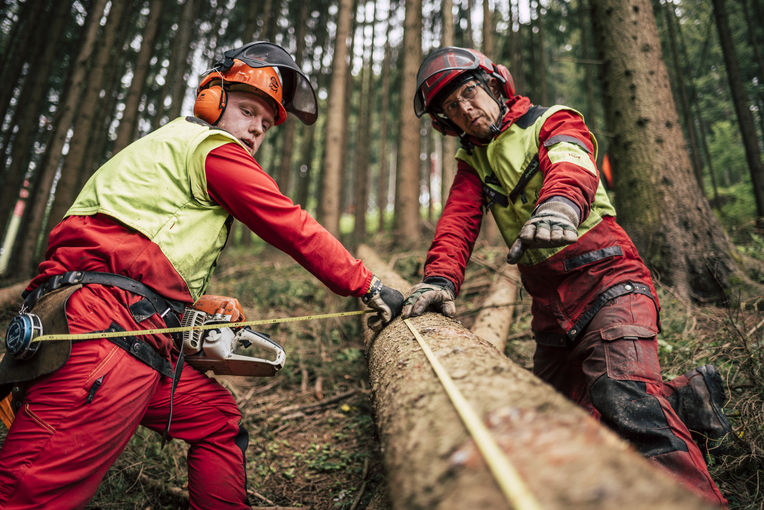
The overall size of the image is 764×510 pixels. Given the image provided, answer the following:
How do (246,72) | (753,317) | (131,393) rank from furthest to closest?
1. (753,317)
2. (246,72)
3. (131,393)

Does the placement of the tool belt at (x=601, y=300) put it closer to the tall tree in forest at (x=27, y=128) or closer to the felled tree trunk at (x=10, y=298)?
the felled tree trunk at (x=10, y=298)

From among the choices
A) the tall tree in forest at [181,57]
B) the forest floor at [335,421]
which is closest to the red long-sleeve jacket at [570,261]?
the forest floor at [335,421]

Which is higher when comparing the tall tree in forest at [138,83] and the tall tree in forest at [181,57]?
the tall tree in forest at [181,57]

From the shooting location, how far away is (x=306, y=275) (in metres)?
7.50

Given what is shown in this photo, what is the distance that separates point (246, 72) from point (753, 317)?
4189 millimetres

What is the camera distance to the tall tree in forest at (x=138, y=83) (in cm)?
677

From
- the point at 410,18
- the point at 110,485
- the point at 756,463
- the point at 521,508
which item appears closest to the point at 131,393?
the point at 110,485

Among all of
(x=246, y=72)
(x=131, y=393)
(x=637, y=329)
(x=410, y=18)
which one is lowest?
(x=131, y=393)

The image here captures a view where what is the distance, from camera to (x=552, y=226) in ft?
5.82

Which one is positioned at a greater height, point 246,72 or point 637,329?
point 246,72

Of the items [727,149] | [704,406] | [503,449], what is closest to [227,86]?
[503,449]

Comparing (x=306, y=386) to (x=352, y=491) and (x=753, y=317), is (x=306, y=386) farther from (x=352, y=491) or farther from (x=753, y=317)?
(x=753, y=317)

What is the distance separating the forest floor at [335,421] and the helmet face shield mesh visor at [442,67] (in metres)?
1.99

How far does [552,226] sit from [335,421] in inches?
95.7
